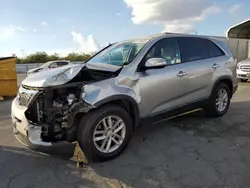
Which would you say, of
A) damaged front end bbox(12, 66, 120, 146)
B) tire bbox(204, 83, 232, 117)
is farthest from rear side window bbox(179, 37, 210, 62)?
damaged front end bbox(12, 66, 120, 146)

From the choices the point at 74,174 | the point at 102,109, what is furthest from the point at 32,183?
the point at 102,109

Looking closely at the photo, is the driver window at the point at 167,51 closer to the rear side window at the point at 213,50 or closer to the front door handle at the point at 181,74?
the front door handle at the point at 181,74

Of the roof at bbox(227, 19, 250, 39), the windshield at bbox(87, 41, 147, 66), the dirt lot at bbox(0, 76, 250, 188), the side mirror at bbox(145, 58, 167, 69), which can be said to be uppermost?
the roof at bbox(227, 19, 250, 39)

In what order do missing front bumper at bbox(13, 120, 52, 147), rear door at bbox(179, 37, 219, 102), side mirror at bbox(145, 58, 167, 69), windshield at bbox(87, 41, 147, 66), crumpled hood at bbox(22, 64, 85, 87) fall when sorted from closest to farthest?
missing front bumper at bbox(13, 120, 52, 147), crumpled hood at bbox(22, 64, 85, 87), side mirror at bbox(145, 58, 167, 69), windshield at bbox(87, 41, 147, 66), rear door at bbox(179, 37, 219, 102)

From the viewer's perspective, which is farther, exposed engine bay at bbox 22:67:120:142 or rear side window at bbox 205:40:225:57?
rear side window at bbox 205:40:225:57

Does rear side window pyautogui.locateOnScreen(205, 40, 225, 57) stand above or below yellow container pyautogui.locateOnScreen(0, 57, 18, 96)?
above

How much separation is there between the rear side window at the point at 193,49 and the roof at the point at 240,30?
1623cm

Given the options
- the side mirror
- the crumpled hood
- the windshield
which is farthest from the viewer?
the windshield

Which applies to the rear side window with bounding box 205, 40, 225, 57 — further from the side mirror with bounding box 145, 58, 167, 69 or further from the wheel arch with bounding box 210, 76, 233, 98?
the side mirror with bounding box 145, 58, 167, 69

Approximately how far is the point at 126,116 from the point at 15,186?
1632 millimetres

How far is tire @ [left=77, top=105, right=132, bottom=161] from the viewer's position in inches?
130

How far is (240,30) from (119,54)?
64.6 ft

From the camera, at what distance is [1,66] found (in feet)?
30.0

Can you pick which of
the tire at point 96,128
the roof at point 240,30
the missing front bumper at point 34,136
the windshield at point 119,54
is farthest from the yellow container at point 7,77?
the roof at point 240,30
